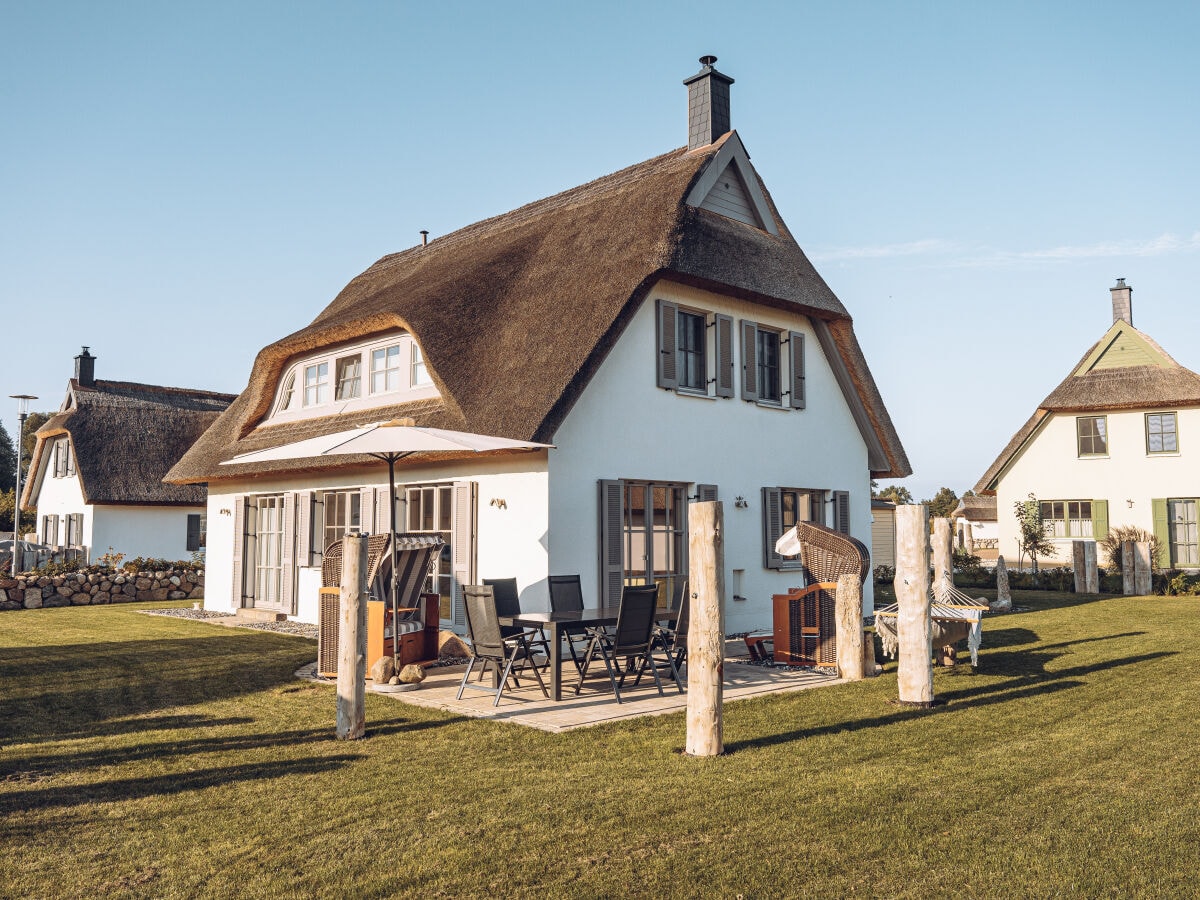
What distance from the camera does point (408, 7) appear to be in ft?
30.6

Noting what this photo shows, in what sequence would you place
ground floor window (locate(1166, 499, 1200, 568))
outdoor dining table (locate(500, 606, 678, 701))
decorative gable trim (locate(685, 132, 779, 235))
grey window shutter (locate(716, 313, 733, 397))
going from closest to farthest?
outdoor dining table (locate(500, 606, 678, 701)) < grey window shutter (locate(716, 313, 733, 397)) < decorative gable trim (locate(685, 132, 779, 235)) < ground floor window (locate(1166, 499, 1200, 568))

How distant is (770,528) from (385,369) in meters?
5.68

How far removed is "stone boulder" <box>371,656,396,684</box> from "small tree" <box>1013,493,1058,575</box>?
17756mm

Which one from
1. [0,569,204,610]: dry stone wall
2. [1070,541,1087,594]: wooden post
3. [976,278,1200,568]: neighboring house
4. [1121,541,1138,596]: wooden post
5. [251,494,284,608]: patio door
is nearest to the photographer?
[251,494,284,608]: patio door

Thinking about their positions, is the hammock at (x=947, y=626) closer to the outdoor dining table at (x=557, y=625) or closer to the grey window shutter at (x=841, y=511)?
the outdoor dining table at (x=557, y=625)

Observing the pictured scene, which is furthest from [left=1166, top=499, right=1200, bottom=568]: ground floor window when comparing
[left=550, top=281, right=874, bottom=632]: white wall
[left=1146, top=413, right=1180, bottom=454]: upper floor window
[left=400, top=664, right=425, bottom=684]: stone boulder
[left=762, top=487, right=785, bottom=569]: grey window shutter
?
[left=400, top=664, right=425, bottom=684]: stone boulder

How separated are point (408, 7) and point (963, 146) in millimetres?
6058

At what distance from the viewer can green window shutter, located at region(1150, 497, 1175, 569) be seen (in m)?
22.2

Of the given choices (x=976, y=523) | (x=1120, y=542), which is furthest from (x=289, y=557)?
(x=976, y=523)

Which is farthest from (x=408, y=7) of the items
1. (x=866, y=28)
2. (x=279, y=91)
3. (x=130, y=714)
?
(x=130, y=714)

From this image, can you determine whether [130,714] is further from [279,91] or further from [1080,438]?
[1080,438]

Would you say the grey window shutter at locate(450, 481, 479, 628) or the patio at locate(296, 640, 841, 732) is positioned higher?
the grey window shutter at locate(450, 481, 479, 628)

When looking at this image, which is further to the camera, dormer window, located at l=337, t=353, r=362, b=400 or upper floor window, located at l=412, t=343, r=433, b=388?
dormer window, located at l=337, t=353, r=362, b=400

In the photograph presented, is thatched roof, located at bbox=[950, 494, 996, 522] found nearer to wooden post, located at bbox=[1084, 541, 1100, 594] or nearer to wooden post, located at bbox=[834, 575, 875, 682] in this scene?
wooden post, located at bbox=[1084, 541, 1100, 594]
